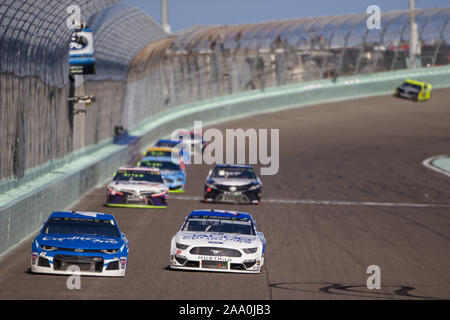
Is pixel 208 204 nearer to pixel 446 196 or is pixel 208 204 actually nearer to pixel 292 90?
pixel 446 196

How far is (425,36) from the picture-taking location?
214ft

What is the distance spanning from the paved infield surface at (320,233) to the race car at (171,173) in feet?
2.48

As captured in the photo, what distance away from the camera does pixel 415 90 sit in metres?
61.4

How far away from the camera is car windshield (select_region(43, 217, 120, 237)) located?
49.1 ft

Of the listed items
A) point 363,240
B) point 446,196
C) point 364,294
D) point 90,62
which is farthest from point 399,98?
point 364,294

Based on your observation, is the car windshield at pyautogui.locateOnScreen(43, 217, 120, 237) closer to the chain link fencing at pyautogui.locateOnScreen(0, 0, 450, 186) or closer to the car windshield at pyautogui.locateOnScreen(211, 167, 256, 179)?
the chain link fencing at pyautogui.locateOnScreen(0, 0, 450, 186)

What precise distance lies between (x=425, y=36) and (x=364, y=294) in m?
54.8

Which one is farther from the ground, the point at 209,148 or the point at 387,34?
the point at 387,34

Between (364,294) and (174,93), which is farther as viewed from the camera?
(174,93)

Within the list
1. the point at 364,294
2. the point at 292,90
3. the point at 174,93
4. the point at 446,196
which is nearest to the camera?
the point at 364,294

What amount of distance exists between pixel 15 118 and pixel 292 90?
137 ft

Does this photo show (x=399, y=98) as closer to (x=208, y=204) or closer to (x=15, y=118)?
(x=208, y=204)

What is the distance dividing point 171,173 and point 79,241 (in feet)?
→ 47.9
